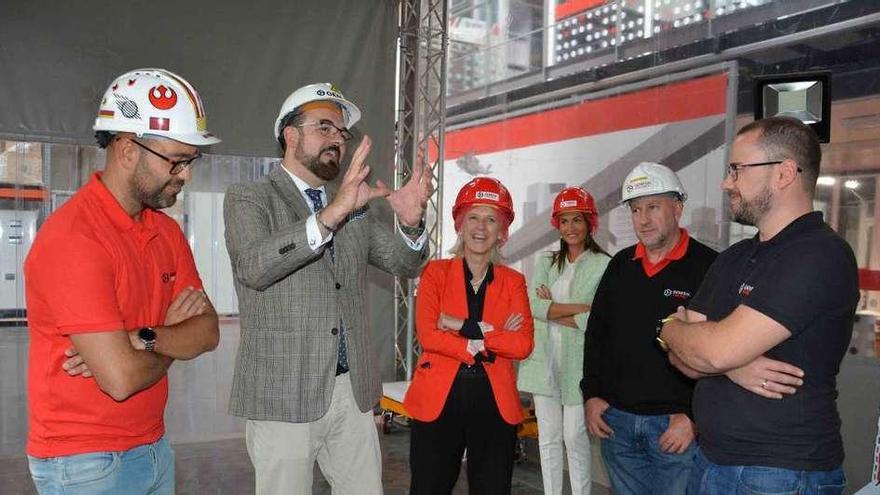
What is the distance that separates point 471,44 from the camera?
6848 millimetres

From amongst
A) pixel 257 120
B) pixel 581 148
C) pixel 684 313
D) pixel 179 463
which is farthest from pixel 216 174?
pixel 684 313

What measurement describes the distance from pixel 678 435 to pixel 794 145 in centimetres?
123

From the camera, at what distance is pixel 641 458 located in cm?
285

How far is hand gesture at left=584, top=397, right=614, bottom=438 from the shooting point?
9.57ft

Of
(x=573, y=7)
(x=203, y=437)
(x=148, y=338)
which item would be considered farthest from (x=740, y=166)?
(x=203, y=437)

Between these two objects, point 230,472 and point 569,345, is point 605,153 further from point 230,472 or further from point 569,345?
point 230,472

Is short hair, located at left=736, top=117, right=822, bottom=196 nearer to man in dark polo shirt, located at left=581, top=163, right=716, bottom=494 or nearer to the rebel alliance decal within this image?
man in dark polo shirt, located at left=581, top=163, right=716, bottom=494

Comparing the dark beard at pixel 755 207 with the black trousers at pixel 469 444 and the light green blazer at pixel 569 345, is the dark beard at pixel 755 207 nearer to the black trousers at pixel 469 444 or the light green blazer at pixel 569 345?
the black trousers at pixel 469 444

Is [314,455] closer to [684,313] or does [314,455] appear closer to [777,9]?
[684,313]

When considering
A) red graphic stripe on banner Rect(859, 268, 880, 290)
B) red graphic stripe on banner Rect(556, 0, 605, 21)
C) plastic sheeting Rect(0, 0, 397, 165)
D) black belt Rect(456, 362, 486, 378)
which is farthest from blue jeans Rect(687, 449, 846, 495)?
plastic sheeting Rect(0, 0, 397, 165)

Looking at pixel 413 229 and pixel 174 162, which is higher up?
pixel 174 162

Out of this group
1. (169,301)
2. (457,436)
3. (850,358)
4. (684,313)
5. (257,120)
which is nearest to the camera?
(169,301)

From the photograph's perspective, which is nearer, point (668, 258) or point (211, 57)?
point (668, 258)

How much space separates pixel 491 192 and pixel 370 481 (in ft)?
4.33
